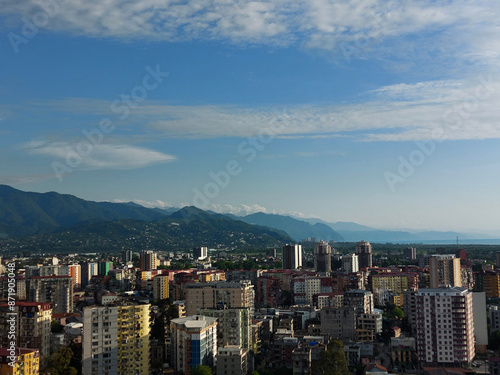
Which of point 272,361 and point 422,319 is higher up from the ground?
point 422,319

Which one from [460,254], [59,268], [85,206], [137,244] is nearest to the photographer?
[59,268]

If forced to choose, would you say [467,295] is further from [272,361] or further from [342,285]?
[342,285]

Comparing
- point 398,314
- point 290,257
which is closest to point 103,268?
point 290,257

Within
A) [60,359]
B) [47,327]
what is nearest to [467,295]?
[60,359]

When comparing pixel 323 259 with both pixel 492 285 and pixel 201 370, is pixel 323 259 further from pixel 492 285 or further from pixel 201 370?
pixel 201 370

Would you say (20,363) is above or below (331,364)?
above

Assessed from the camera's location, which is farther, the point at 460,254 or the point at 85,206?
the point at 85,206

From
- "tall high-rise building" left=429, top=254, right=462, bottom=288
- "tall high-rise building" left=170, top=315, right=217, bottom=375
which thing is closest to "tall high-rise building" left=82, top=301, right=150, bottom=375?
"tall high-rise building" left=170, top=315, right=217, bottom=375
